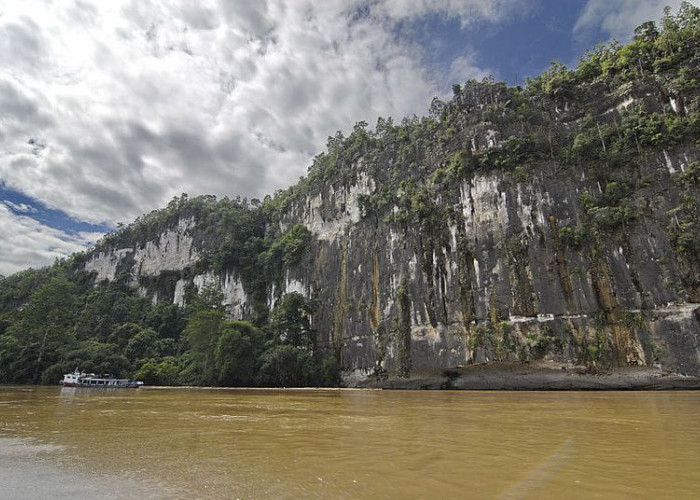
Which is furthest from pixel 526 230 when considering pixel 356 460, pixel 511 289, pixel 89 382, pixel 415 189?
pixel 89 382

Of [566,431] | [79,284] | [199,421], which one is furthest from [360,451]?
[79,284]

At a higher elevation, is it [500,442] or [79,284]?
[79,284]

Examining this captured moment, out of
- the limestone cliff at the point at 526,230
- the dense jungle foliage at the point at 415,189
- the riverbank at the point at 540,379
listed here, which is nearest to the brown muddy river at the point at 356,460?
the riverbank at the point at 540,379

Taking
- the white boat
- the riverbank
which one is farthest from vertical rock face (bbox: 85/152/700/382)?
the white boat

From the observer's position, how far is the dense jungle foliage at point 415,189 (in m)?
26.5

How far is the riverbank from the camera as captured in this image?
69.9ft

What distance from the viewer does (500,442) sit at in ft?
19.9

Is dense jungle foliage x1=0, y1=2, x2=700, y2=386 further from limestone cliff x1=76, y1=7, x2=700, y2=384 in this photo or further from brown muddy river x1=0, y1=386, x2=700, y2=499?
brown muddy river x1=0, y1=386, x2=700, y2=499

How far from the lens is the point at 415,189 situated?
120 ft

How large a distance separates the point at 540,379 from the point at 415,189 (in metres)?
18.8

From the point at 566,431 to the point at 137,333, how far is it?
50540mm

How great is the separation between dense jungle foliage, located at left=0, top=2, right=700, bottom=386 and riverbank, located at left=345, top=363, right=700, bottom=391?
6.68 m

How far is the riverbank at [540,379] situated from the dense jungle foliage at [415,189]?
21.9 feet

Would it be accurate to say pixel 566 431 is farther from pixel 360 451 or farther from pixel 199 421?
pixel 199 421
